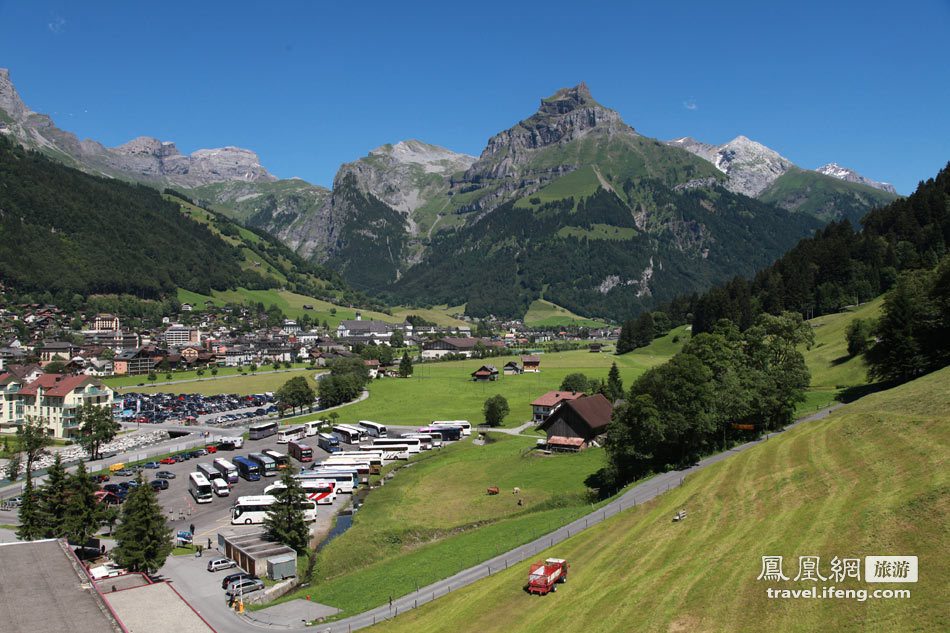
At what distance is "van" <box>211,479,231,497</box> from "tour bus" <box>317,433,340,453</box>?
16159 mm

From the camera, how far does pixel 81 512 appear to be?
1479 inches

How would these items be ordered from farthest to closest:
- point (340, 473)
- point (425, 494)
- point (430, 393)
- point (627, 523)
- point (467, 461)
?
point (430, 393)
point (467, 461)
point (340, 473)
point (425, 494)
point (627, 523)

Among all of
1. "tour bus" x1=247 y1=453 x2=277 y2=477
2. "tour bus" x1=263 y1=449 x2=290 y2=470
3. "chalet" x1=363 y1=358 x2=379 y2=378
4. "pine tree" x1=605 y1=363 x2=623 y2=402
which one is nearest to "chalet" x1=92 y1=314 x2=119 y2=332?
"chalet" x1=363 y1=358 x2=379 y2=378

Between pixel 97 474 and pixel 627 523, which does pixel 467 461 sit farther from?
pixel 97 474

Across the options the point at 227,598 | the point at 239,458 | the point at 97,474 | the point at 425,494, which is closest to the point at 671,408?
the point at 425,494

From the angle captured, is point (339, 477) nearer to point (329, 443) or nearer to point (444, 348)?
point (329, 443)

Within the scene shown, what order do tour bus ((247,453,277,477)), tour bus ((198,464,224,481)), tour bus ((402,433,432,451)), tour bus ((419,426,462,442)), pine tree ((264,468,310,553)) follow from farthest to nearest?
tour bus ((419,426,462,442))
tour bus ((402,433,432,451))
tour bus ((247,453,277,477))
tour bus ((198,464,224,481))
pine tree ((264,468,310,553))

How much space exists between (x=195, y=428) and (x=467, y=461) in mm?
47224

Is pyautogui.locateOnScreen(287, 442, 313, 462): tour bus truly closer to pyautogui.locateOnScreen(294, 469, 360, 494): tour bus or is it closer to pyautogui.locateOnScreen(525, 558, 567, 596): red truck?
pyautogui.locateOnScreen(294, 469, 360, 494): tour bus

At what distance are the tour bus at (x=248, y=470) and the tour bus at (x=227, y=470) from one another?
0.59 meters

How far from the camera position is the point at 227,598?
3195 centimetres

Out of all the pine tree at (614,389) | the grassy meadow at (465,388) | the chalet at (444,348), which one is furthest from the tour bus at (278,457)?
the chalet at (444,348)

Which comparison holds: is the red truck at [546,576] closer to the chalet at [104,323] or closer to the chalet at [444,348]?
the chalet at [444,348]

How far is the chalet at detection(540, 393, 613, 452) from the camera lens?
61.5m
